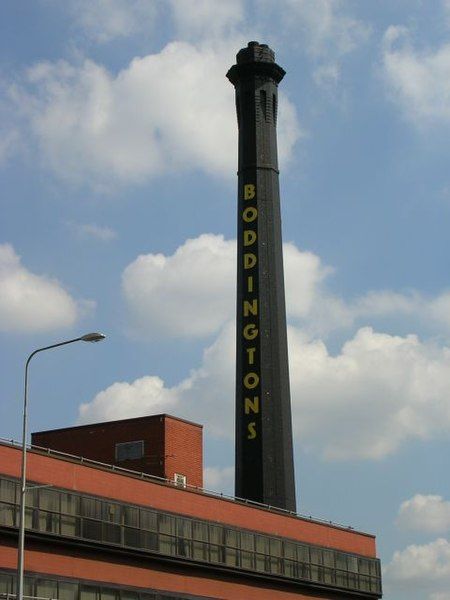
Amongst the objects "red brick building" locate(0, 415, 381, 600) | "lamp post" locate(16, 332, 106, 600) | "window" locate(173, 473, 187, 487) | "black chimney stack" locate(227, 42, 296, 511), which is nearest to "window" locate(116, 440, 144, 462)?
"red brick building" locate(0, 415, 381, 600)

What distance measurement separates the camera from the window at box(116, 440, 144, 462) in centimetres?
7050

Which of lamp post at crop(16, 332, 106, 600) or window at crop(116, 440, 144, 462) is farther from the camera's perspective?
window at crop(116, 440, 144, 462)

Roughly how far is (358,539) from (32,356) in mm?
36768

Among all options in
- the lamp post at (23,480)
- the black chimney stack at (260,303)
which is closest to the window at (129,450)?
the black chimney stack at (260,303)

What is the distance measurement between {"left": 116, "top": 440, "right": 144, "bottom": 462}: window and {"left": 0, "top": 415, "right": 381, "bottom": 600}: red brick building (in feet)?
0.20

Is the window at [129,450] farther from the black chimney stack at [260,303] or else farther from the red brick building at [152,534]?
the black chimney stack at [260,303]

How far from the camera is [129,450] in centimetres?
7119

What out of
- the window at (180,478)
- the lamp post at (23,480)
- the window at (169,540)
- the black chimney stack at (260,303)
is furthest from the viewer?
the black chimney stack at (260,303)

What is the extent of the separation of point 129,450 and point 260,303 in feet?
47.3

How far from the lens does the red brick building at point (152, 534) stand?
5034 cm

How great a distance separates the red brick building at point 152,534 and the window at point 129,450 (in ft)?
0.20

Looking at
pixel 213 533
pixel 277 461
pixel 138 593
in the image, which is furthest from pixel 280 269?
pixel 138 593

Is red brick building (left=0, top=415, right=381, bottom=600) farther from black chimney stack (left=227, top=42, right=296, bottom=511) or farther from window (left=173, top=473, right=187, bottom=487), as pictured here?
black chimney stack (left=227, top=42, right=296, bottom=511)

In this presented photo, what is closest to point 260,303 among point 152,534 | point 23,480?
point 152,534
